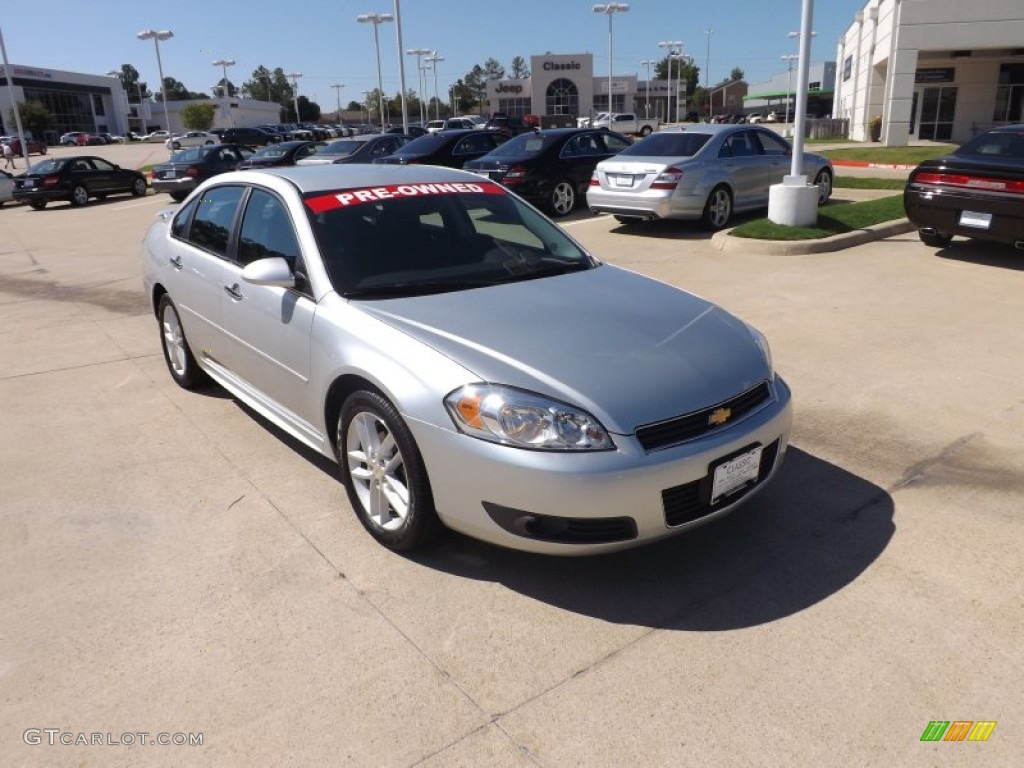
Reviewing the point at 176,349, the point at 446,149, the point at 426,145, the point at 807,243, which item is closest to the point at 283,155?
→ the point at 426,145

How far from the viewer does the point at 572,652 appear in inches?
115

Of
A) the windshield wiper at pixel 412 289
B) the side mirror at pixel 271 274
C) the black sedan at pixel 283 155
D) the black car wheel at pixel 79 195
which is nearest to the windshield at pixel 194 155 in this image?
the black sedan at pixel 283 155

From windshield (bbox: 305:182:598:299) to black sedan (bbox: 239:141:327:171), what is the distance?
16622 mm

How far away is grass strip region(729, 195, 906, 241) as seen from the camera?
10461 millimetres

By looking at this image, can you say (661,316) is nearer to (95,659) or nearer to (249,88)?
(95,659)

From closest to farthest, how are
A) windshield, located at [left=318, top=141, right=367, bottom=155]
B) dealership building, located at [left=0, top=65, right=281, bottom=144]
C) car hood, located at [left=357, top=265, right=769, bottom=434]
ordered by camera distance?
car hood, located at [left=357, top=265, right=769, bottom=434] → windshield, located at [left=318, top=141, right=367, bottom=155] → dealership building, located at [left=0, top=65, right=281, bottom=144]

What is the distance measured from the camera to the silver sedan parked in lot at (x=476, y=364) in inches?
118

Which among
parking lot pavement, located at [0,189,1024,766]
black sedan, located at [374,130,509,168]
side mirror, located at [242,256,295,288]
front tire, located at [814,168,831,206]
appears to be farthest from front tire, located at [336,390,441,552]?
black sedan, located at [374,130,509,168]

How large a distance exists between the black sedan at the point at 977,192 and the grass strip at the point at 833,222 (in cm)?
129

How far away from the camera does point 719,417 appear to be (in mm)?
3215

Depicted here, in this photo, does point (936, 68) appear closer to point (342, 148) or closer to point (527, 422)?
point (342, 148)

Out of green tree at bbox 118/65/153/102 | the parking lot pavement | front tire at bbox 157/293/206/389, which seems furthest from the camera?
green tree at bbox 118/65/153/102

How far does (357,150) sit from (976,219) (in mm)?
13664

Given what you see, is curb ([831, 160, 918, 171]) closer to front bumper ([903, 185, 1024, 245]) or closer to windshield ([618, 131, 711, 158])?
windshield ([618, 131, 711, 158])
